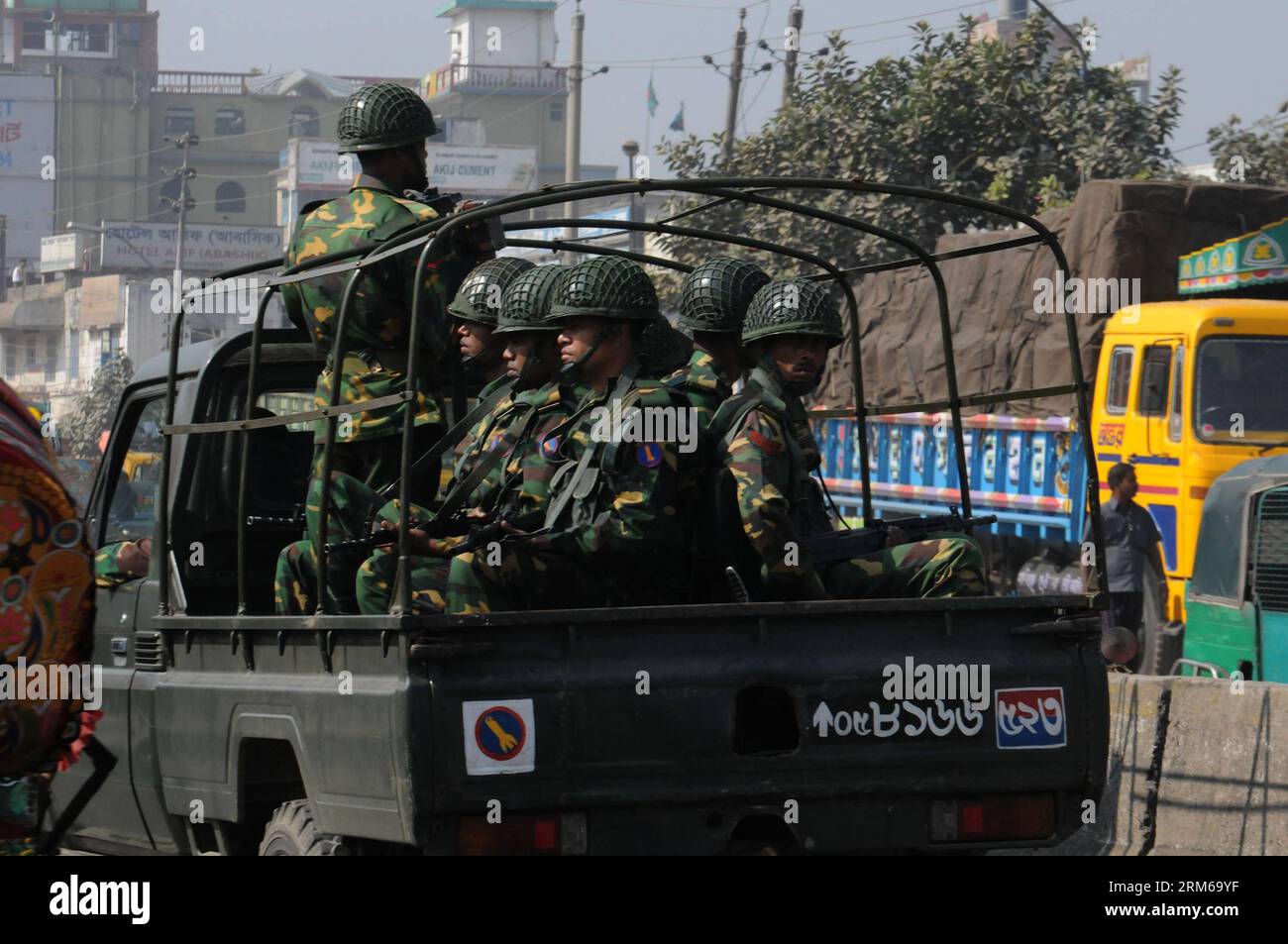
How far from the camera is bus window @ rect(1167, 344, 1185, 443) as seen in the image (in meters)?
14.2

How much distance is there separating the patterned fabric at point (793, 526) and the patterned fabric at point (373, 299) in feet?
3.52

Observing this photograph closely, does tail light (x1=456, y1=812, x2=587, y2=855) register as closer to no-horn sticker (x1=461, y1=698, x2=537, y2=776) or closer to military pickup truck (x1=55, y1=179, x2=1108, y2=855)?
military pickup truck (x1=55, y1=179, x2=1108, y2=855)

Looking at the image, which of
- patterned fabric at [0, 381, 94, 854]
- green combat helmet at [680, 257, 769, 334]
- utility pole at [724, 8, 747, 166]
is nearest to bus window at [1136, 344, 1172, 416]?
green combat helmet at [680, 257, 769, 334]

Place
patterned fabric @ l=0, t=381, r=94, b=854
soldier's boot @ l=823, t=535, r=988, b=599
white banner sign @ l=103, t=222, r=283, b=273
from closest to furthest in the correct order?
patterned fabric @ l=0, t=381, r=94, b=854 < soldier's boot @ l=823, t=535, r=988, b=599 < white banner sign @ l=103, t=222, r=283, b=273

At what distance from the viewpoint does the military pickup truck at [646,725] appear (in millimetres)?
4980

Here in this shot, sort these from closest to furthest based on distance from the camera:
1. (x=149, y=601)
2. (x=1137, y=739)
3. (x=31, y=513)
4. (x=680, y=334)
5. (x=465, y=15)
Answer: (x=31, y=513) < (x=149, y=601) < (x=680, y=334) < (x=1137, y=739) < (x=465, y=15)

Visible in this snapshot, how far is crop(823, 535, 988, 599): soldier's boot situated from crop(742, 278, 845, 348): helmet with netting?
25.9 inches

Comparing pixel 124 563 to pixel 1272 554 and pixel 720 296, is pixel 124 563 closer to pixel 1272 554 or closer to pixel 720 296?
pixel 720 296

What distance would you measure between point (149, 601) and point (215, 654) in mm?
773

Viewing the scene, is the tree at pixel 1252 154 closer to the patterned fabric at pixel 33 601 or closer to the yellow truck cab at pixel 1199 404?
the yellow truck cab at pixel 1199 404

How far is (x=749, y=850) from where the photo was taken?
211 inches

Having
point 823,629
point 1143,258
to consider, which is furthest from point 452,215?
point 1143,258

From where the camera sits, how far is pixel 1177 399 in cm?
1430
